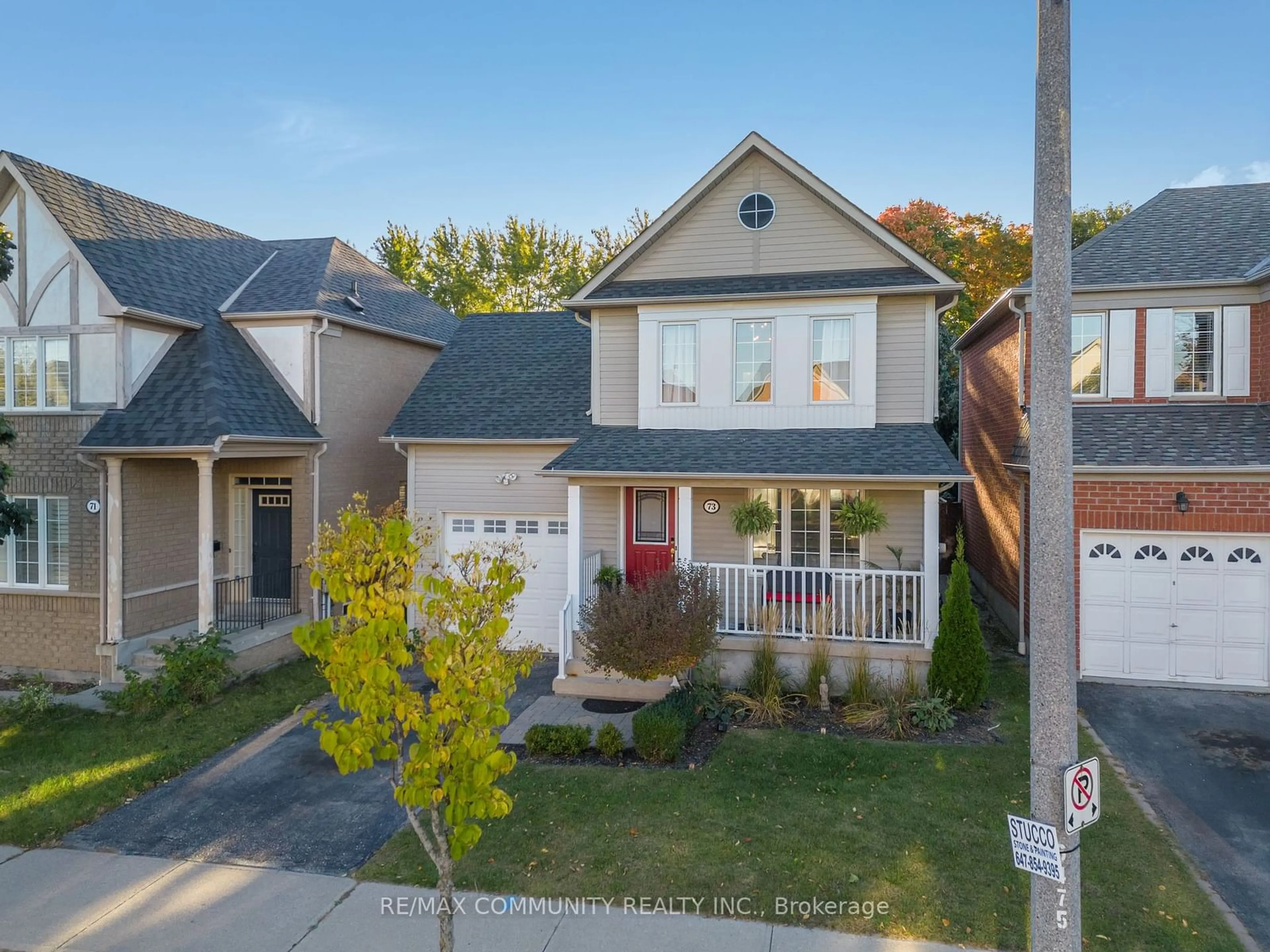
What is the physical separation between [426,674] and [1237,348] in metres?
13.1

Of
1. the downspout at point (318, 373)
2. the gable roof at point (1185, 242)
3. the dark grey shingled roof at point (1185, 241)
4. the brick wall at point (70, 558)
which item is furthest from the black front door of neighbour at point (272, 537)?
the gable roof at point (1185, 242)

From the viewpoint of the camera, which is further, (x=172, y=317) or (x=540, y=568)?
(x=540, y=568)

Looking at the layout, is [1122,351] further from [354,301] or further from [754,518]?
[354,301]

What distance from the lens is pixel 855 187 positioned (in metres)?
14.1

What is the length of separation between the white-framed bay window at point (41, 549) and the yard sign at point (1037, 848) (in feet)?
45.5

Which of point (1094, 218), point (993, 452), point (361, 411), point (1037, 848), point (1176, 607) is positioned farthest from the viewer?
point (1094, 218)

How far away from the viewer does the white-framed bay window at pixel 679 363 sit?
38.8ft

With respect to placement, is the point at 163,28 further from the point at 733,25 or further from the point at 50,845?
the point at 50,845

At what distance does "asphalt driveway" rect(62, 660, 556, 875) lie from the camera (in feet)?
21.0

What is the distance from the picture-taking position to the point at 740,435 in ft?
37.7

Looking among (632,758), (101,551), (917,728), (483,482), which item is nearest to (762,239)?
(483,482)

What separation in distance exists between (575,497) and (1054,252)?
805 cm

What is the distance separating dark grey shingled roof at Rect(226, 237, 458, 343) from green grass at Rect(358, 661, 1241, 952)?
33.7 feet

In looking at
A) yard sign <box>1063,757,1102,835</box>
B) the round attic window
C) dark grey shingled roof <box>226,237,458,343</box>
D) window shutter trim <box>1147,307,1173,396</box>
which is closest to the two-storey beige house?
the round attic window
